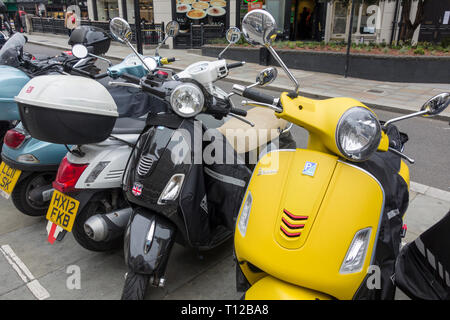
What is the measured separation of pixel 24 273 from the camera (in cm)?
263

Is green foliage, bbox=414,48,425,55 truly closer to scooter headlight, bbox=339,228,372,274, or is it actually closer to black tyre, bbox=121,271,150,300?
scooter headlight, bbox=339,228,372,274

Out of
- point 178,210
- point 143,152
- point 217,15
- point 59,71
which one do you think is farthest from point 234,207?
point 217,15

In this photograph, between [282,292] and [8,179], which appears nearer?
[282,292]

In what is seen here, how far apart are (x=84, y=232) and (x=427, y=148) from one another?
4814mm

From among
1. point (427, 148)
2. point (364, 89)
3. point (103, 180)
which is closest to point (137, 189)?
point (103, 180)

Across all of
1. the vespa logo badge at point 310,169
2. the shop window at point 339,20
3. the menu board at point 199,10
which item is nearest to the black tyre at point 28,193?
the vespa logo badge at point 310,169

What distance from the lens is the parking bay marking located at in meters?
2.42

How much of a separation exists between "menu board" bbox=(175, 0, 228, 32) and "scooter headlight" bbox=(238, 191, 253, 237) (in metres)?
18.0

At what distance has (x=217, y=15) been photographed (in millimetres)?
18469

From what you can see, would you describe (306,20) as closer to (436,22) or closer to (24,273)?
(436,22)

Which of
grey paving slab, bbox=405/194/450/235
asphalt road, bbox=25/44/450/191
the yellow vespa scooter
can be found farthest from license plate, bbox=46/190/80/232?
asphalt road, bbox=25/44/450/191

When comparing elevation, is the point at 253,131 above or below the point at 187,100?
below

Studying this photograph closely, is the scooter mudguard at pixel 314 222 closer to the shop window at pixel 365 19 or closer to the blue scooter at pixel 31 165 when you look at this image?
the blue scooter at pixel 31 165
